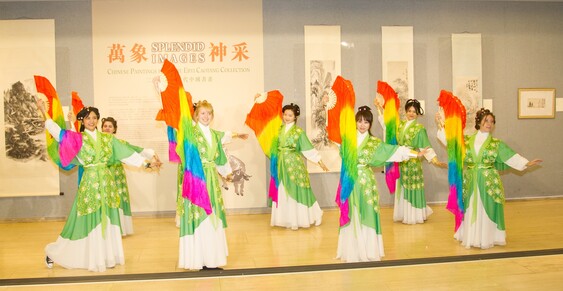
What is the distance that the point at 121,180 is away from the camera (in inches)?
273

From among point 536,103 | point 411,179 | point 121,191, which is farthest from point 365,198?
point 536,103

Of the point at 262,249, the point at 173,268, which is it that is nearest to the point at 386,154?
the point at 262,249

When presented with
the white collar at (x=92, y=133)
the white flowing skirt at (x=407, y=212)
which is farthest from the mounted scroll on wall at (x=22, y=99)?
the white flowing skirt at (x=407, y=212)

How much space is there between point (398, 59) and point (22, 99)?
5.26 meters

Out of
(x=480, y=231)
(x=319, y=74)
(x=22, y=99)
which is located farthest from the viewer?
(x=319, y=74)

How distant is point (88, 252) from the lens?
201 inches

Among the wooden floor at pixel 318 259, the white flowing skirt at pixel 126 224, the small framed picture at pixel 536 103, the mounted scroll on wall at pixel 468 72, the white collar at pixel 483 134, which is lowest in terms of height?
the wooden floor at pixel 318 259

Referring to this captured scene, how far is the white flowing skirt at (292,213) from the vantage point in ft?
22.4

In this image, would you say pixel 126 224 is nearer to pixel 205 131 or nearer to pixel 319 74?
pixel 205 131

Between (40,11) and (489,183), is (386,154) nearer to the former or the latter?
(489,183)

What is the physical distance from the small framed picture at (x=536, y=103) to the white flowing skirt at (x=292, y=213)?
152 inches

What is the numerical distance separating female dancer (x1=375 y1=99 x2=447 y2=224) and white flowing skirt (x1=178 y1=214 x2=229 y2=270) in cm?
302

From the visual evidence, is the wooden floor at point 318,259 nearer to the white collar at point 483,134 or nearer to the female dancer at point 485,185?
the female dancer at point 485,185

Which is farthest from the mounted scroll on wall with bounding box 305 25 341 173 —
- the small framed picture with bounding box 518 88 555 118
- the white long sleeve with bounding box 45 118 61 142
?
the white long sleeve with bounding box 45 118 61 142
